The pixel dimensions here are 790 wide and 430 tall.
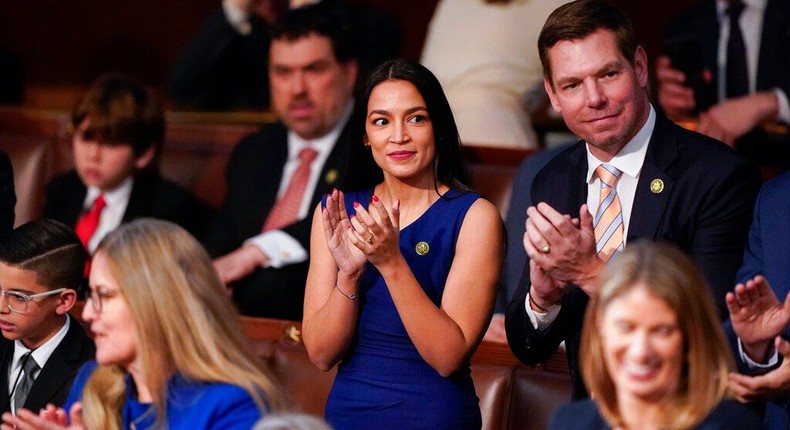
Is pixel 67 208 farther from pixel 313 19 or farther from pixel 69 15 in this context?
pixel 69 15

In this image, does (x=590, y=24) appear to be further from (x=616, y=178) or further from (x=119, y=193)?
(x=119, y=193)

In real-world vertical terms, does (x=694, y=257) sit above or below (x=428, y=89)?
below

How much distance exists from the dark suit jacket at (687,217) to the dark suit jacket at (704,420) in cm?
39

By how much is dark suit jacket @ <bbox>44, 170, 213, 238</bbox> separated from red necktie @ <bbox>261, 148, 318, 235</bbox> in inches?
11.7

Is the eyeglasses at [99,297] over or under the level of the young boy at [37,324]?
over

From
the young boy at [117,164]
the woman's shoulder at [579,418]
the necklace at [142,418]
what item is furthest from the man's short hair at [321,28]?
the woman's shoulder at [579,418]

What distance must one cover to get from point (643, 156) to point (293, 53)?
4.95 ft

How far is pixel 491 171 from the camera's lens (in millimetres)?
3514

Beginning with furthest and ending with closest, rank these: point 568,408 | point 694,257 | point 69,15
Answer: point 69,15, point 694,257, point 568,408

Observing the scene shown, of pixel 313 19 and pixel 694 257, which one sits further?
pixel 313 19

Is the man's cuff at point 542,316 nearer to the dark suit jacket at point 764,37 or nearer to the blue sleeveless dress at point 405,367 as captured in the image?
the blue sleeveless dress at point 405,367

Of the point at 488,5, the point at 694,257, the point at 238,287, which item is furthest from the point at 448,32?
the point at 694,257

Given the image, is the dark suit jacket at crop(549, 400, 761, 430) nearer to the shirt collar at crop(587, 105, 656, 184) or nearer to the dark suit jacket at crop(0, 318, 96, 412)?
the shirt collar at crop(587, 105, 656, 184)

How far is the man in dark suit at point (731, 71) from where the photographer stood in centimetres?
333
